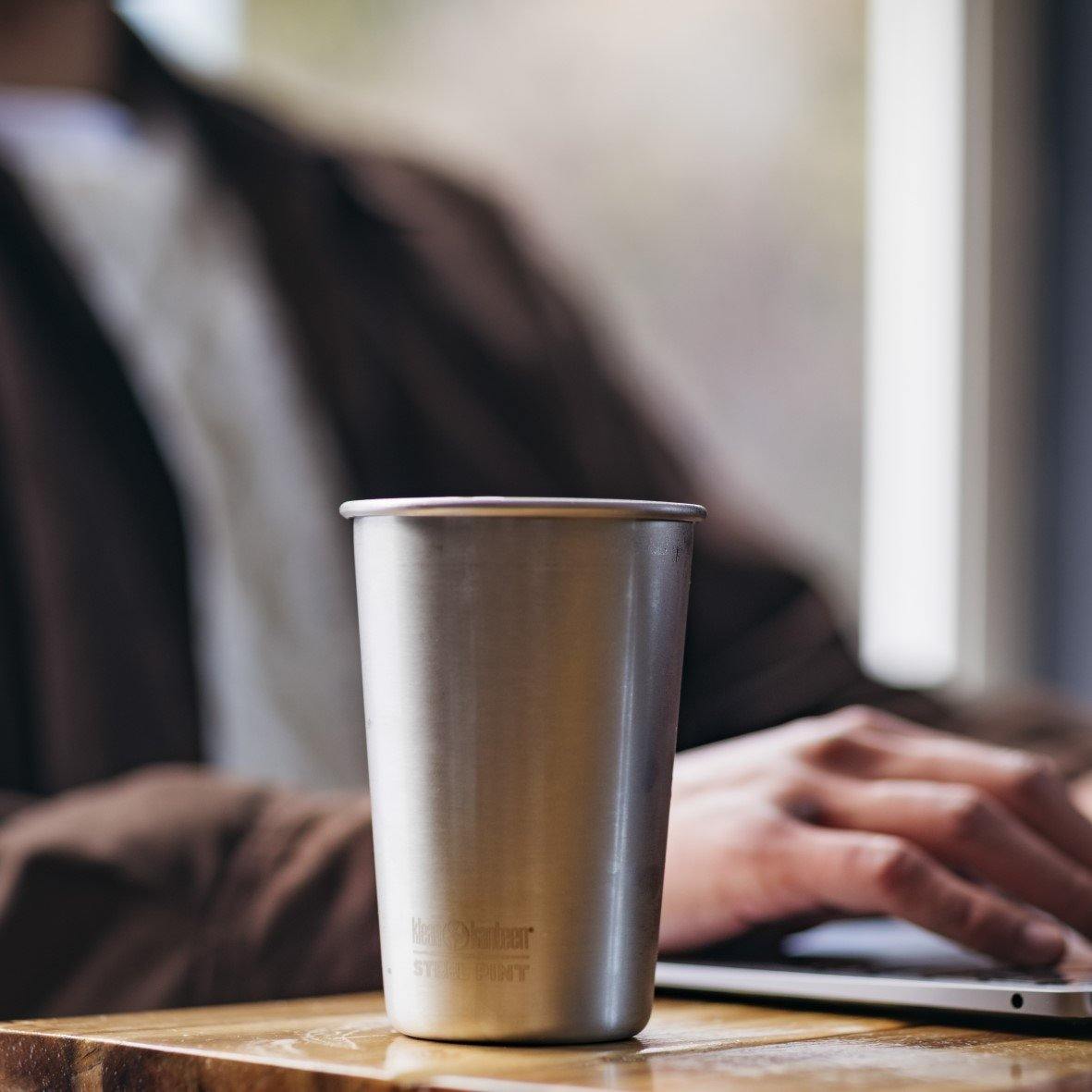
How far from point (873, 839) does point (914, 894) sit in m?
0.02

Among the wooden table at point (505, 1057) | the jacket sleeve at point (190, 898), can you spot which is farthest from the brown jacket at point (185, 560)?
the wooden table at point (505, 1057)

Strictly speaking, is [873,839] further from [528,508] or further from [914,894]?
[528,508]

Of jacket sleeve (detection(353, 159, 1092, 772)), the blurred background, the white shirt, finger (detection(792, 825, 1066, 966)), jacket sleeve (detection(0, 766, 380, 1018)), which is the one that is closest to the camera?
finger (detection(792, 825, 1066, 966))

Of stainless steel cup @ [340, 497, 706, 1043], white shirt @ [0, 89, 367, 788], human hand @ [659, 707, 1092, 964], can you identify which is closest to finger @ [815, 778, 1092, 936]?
human hand @ [659, 707, 1092, 964]

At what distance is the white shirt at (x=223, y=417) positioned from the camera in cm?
115

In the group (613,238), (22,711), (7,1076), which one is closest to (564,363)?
(613,238)

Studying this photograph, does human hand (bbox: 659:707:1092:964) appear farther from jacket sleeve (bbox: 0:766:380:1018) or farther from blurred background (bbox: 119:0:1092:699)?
blurred background (bbox: 119:0:1092:699)

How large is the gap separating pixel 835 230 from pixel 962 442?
15.8 inches

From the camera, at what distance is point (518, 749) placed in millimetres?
340

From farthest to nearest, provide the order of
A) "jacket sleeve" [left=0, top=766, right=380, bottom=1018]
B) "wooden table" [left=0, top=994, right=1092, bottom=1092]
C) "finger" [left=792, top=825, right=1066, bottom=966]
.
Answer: "jacket sleeve" [left=0, top=766, right=380, bottom=1018] < "finger" [left=792, top=825, right=1066, bottom=966] < "wooden table" [left=0, top=994, right=1092, bottom=1092]

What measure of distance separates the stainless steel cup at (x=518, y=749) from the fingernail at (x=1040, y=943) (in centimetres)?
16

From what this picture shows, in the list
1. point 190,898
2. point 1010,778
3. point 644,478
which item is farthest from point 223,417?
point 1010,778

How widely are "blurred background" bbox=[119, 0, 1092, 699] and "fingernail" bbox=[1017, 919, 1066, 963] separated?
1072mm

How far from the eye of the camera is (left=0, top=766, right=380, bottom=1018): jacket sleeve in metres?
0.60
